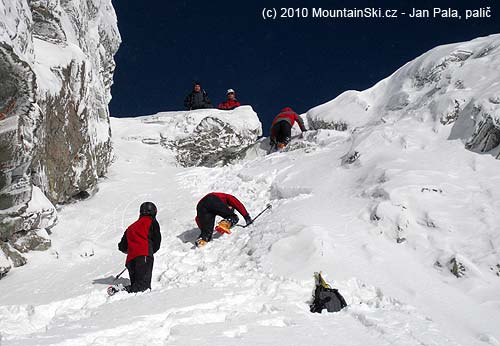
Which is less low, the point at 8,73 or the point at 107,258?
the point at 8,73

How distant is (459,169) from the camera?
28.2 ft

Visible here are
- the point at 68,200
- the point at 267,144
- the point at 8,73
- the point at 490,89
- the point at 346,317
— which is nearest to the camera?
the point at 346,317

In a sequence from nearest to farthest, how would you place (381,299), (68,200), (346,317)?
(346,317), (381,299), (68,200)

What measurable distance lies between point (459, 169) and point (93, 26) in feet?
48.0

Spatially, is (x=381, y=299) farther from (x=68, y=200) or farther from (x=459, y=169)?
(x=68, y=200)

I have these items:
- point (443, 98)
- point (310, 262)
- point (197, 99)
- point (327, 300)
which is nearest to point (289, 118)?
point (443, 98)

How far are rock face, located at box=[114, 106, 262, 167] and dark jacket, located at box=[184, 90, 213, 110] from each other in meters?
0.74

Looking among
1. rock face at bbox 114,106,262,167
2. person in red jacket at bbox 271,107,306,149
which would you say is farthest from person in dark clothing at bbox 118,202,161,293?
rock face at bbox 114,106,262,167

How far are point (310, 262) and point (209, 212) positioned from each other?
10.0 feet

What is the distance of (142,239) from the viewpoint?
7301mm

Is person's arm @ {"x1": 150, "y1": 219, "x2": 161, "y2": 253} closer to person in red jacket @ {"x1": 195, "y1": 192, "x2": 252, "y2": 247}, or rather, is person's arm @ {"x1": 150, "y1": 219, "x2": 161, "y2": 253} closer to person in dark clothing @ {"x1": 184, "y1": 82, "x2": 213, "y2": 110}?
person in red jacket @ {"x1": 195, "y1": 192, "x2": 252, "y2": 247}

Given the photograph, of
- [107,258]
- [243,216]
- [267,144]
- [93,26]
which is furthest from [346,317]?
[93,26]

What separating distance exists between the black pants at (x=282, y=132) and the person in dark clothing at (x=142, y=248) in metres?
8.29

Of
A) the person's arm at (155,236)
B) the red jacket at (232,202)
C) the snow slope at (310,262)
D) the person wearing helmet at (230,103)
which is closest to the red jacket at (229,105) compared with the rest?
the person wearing helmet at (230,103)
